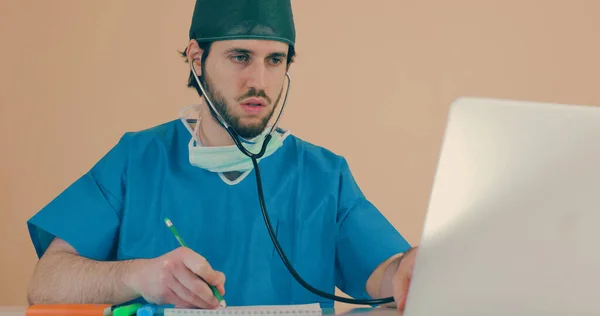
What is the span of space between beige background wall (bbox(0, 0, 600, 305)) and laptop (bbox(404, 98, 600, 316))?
1.43 meters

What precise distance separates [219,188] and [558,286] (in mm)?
879

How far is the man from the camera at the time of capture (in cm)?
136

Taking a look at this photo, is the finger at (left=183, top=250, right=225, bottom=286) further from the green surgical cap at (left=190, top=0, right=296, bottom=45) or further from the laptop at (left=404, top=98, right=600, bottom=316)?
the green surgical cap at (left=190, top=0, right=296, bottom=45)

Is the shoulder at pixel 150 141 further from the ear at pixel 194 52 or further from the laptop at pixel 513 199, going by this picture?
the laptop at pixel 513 199

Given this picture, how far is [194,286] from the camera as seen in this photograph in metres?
0.94

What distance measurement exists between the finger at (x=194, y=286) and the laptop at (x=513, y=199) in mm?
387

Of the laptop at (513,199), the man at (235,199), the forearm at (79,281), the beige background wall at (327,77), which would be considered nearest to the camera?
the laptop at (513,199)

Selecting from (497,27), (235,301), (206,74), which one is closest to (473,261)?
(235,301)

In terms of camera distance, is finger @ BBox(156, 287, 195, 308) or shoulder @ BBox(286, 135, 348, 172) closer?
finger @ BBox(156, 287, 195, 308)

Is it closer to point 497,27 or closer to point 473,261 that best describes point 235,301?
point 473,261

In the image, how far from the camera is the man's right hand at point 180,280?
94cm

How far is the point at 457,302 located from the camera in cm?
65

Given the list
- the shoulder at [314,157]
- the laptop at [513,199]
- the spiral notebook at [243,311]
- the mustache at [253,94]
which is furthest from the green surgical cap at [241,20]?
the laptop at [513,199]

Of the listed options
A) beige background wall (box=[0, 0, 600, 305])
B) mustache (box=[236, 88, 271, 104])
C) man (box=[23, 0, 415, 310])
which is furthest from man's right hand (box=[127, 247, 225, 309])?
beige background wall (box=[0, 0, 600, 305])
